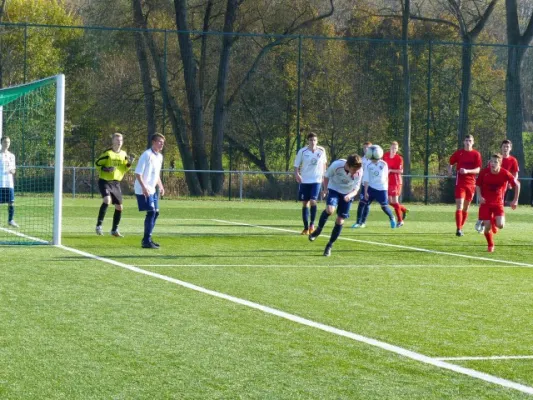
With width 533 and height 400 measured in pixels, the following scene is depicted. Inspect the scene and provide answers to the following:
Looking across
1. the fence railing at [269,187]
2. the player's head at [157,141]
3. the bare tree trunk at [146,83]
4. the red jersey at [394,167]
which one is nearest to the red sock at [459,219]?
the red jersey at [394,167]

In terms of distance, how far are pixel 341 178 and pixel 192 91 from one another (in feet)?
78.3

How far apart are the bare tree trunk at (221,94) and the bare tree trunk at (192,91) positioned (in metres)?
0.40

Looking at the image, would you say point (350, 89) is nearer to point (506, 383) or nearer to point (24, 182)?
point (24, 182)

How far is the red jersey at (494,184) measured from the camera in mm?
17031

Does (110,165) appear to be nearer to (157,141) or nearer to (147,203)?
(147,203)

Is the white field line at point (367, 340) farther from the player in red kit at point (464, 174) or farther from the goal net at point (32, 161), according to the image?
the player in red kit at point (464, 174)

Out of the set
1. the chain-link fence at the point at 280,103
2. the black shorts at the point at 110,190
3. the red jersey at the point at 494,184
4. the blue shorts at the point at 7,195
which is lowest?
the blue shorts at the point at 7,195

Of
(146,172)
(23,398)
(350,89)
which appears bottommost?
(23,398)

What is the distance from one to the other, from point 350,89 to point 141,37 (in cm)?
812

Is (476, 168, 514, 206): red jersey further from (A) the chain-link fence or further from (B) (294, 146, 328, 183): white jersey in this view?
(A) the chain-link fence

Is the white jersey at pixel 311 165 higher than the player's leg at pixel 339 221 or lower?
higher

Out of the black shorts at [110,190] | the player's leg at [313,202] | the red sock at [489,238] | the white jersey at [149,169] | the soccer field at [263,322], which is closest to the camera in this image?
the soccer field at [263,322]

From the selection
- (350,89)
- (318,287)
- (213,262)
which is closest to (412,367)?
(318,287)

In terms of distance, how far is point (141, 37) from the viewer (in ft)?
131
